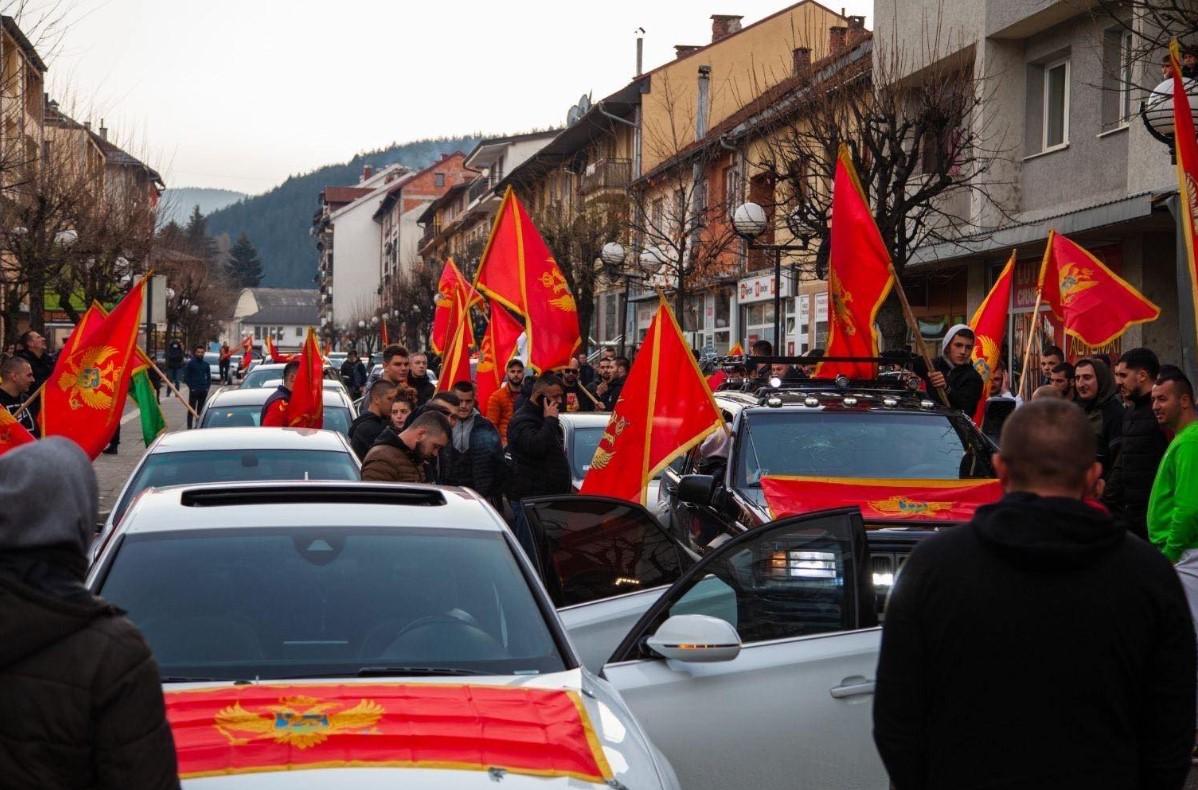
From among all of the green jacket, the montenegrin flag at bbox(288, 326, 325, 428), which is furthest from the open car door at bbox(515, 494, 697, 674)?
the montenegrin flag at bbox(288, 326, 325, 428)

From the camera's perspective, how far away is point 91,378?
13.3 metres

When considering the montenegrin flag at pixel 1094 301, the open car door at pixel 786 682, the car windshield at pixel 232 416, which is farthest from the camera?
the car windshield at pixel 232 416

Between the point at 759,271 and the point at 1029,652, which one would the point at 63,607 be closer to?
the point at 1029,652

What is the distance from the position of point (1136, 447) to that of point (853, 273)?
3704 millimetres

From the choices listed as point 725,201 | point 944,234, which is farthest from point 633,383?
point 725,201

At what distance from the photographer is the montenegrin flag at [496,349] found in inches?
647

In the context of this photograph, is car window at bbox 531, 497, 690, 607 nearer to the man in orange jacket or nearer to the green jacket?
the green jacket

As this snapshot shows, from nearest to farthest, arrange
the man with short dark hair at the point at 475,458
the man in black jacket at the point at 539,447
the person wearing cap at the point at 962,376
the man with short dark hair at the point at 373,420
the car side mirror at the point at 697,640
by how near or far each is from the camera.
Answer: the car side mirror at the point at 697,640 < the man with short dark hair at the point at 373,420 < the man with short dark hair at the point at 475,458 < the man in black jacket at the point at 539,447 < the person wearing cap at the point at 962,376

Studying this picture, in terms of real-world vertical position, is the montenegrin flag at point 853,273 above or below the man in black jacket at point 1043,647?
above

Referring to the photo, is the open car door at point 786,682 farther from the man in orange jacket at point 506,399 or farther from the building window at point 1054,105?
the building window at point 1054,105

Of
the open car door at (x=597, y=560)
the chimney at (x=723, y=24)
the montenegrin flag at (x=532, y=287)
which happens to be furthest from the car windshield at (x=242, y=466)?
the chimney at (x=723, y=24)

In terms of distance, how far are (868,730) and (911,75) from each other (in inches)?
806

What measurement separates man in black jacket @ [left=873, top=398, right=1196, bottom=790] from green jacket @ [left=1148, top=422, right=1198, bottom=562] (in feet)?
14.4

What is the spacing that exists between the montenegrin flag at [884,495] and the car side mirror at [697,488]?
14.7 inches
